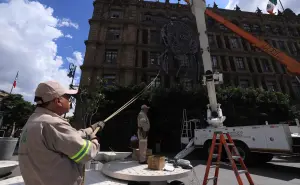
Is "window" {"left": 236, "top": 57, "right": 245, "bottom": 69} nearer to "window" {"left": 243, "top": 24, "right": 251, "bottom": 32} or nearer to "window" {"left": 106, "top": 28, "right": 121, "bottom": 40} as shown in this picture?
"window" {"left": 243, "top": 24, "right": 251, "bottom": 32}

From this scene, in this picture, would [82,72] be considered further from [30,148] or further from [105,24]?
[30,148]

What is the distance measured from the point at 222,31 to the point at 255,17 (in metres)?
8.42

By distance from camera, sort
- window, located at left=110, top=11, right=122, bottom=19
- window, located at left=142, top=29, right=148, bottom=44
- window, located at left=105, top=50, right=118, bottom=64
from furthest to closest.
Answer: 1. window, located at left=110, top=11, right=122, bottom=19
2. window, located at left=142, top=29, right=148, bottom=44
3. window, located at left=105, top=50, right=118, bottom=64

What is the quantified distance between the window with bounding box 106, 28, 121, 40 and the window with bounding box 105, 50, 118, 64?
2423 millimetres

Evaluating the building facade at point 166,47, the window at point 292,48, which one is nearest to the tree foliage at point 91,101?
the building facade at point 166,47

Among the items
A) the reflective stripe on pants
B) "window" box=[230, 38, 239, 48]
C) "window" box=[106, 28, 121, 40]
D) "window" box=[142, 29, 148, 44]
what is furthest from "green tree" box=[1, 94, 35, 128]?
"window" box=[230, 38, 239, 48]

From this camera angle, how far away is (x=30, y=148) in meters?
1.44

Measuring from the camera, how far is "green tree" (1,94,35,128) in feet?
92.5

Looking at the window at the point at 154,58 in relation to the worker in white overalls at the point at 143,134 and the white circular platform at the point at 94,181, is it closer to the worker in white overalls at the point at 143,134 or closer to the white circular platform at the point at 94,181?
the worker in white overalls at the point at 143,134

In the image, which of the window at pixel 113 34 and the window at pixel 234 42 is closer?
the window at pixel 113 34

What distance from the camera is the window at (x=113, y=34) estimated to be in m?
23.2

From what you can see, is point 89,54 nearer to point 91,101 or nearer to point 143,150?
point 91,101

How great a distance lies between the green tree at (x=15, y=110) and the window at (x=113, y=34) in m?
21.1

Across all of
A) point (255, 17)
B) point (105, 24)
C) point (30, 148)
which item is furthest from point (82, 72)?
point (255, 17)
